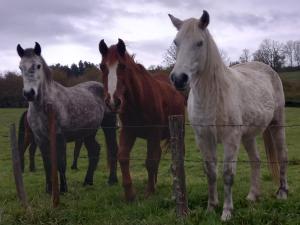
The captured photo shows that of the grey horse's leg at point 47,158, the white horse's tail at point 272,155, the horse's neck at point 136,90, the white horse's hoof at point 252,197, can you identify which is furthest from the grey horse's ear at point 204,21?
the grey horse's leg at point 47,158

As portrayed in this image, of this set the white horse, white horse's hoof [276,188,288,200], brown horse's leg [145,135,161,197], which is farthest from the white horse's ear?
white horse's hoof [276,188,288,200]

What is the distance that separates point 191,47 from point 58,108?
3.27 meters

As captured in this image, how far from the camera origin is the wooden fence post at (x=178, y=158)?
4.88m

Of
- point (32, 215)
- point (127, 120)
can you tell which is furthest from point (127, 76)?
point (32, 215)

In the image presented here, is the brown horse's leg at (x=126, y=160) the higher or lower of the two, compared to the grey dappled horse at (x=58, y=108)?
A: lower

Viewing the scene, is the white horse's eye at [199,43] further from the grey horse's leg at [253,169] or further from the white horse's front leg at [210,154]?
the grey horse's leg at [253,169]

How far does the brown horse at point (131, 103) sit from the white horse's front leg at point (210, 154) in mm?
678

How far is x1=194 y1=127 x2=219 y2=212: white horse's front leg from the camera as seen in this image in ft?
17.1

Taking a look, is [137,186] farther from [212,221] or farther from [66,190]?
[212,221]

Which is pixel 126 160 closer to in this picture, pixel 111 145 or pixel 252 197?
pixel 252 197

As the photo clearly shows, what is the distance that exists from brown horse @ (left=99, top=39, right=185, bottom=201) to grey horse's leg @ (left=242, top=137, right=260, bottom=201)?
4.51ft

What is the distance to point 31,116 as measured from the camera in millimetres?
7113

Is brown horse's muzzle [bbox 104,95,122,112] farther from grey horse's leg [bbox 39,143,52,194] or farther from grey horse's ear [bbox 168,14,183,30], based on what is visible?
grey horse's leg [bbox 39,143,52,194]

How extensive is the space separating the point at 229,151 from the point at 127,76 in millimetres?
1940
